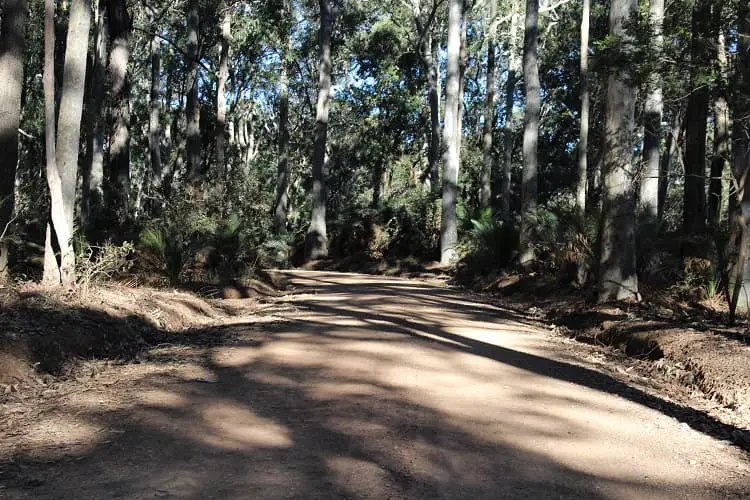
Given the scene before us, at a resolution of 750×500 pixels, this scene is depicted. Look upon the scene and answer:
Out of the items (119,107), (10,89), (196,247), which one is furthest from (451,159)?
(10,89)

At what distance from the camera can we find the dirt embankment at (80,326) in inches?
215

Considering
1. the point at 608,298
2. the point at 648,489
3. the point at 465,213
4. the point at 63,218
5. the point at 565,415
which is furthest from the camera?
the point at 465,213

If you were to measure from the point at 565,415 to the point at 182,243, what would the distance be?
7.82 meters

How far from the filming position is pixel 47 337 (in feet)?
19.5

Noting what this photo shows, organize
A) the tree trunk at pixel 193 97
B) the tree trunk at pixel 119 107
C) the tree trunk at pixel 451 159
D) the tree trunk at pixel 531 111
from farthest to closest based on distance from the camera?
the tree trunk at pixel 193 97
the tree trunk at pixel 451 159
the tree trunk at pixel 531 111
the tree trunk at pixel 119 107

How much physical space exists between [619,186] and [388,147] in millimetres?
27942

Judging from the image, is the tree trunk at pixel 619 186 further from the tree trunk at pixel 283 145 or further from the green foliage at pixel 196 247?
the tree trunk at pixel 283 145

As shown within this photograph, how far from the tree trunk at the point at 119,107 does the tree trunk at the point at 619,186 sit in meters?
9.06

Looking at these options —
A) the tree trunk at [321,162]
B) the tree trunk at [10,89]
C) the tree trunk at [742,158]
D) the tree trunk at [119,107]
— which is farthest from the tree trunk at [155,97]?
the tree trunk at [742,158]

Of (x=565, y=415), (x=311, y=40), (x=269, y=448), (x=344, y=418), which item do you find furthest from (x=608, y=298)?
(x=311, y=40)

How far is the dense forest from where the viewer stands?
8883 mm

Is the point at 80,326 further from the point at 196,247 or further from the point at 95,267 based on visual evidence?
the point at 196,247

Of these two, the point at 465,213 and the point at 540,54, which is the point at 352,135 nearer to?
the point at 540,54

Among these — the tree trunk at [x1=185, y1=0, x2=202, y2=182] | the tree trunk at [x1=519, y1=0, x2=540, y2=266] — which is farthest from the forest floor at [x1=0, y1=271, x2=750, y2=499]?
the tree trunk at [x1=185, y1=0, x2=202, y2=182]
